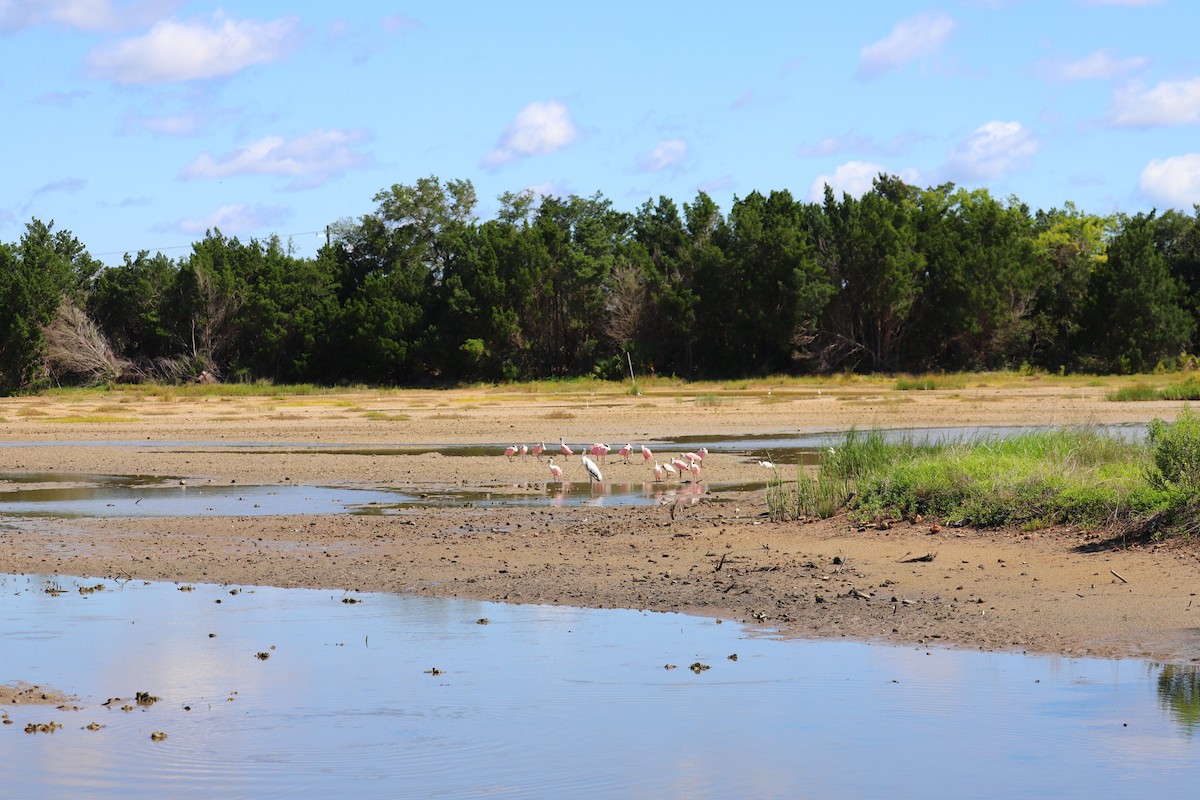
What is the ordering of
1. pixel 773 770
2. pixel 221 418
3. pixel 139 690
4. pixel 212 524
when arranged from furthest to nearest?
1. pixel 221 418
2. pixel 212 524
3. pixel 139 690
4. pixel 773 770

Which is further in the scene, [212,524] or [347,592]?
[212,524]

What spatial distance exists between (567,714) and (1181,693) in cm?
404

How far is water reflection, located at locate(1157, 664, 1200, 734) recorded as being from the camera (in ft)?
27.6

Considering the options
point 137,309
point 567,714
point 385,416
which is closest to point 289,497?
point 567,714

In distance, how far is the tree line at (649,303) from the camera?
6925 cm

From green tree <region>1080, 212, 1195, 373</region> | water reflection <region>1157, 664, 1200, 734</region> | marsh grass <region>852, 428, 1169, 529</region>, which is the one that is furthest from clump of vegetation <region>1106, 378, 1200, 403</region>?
water reflection <region>1157, 664, 1200, 734</region>

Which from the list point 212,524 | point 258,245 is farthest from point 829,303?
point 212,524

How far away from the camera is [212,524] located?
18.5 meters

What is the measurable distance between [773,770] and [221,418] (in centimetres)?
4085

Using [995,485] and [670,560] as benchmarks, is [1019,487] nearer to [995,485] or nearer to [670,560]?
[995,485]

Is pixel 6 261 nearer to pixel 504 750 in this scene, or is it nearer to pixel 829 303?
pixel 829 303

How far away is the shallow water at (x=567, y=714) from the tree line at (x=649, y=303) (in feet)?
197

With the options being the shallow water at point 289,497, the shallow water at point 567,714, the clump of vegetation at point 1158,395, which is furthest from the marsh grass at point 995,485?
the clump of vegetation at point 1158,395

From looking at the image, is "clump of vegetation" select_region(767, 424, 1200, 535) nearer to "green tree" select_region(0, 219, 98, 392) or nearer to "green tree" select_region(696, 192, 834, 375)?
"green tree" select_region(696, 192, 834, 375)
